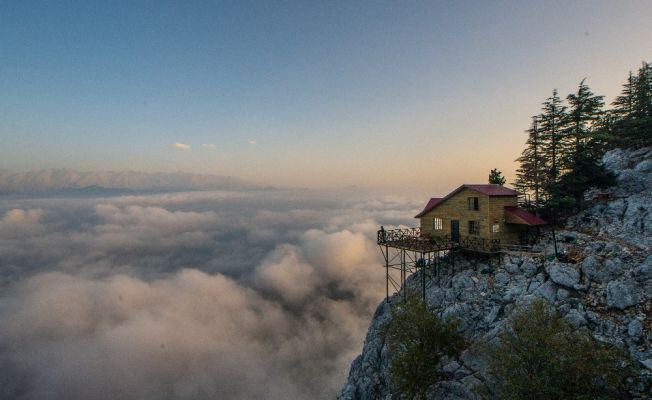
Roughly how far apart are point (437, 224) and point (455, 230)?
114 inches

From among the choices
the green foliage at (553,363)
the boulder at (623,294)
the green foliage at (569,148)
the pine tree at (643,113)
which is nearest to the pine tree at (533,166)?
the green foliage at (569,148)

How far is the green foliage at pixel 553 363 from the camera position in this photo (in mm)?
16531

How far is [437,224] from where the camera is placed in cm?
4134

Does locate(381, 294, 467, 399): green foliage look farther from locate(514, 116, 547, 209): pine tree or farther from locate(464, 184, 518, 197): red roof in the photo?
locate(514, 116, 547, 209): pine tree

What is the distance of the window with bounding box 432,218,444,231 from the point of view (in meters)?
40.8

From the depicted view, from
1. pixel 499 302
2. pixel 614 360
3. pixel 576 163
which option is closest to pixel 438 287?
pixel 499 302

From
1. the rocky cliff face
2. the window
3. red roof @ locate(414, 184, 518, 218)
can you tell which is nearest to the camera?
the rocky cliff face

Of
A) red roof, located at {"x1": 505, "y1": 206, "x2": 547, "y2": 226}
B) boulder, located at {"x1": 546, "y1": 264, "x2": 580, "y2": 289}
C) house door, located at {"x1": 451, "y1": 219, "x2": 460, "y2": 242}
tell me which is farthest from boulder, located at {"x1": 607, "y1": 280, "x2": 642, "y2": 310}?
house door, located at {"x1": 451, "y1": 219, "x2": 460, "y2": 242}

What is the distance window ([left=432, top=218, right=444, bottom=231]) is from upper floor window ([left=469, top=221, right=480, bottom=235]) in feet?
13.8

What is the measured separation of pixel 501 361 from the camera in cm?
1994

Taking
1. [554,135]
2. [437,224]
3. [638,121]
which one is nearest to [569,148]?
[554,135]

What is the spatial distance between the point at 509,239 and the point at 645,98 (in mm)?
47631

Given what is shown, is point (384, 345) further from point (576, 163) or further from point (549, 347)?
point (576, 163)

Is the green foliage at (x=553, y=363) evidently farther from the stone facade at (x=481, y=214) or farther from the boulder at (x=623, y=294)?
the stone facade at (x=481, y=214)
